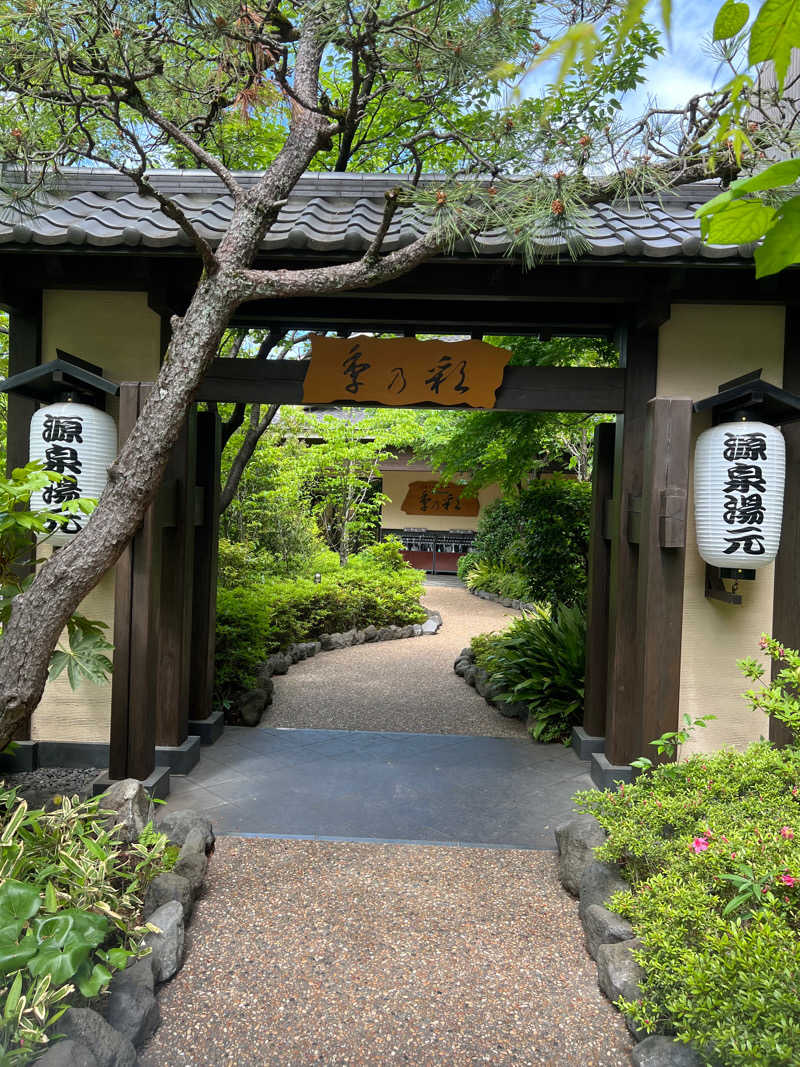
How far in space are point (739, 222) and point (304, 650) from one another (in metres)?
8.48

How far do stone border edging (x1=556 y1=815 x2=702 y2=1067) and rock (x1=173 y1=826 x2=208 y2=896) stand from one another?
1.76 meters

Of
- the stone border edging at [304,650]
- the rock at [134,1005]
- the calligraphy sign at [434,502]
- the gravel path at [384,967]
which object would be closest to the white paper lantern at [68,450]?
the gravel path at [384,967]

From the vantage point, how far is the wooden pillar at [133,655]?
3.91 meters

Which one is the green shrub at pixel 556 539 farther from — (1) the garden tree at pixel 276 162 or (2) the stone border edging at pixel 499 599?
(2) the stone border edging at pixel 499 599

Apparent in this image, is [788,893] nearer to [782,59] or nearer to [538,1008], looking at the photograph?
[538,1008]

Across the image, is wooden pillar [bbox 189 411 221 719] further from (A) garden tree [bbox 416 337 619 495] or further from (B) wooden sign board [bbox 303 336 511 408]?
(A) garden tree [bbox 416 337 619 495]

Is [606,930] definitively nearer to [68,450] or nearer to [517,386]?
[517,386]

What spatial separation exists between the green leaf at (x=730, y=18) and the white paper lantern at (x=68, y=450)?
12.7 feet

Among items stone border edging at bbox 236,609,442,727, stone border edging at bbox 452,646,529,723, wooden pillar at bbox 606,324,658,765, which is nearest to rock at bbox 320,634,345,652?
stone border edging at bbox 236,609,442,727

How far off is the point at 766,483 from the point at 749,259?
124 centimetres

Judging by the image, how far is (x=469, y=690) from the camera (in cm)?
742

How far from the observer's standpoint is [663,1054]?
6.93 ft

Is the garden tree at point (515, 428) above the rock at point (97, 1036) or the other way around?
above

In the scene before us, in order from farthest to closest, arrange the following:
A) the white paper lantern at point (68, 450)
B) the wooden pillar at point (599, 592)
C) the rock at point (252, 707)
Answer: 1. the rock at point (252, 707)
2. the wooden pillar at point (599, 592)
3. the white paper lantern at point (68, 450)
